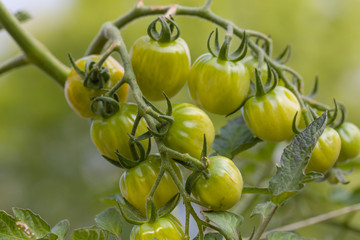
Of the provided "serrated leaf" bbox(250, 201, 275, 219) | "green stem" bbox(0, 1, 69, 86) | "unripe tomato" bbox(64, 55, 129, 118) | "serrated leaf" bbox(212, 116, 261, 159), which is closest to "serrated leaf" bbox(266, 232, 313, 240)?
"serrated leaf" bbox(250, 201, 275, 219)

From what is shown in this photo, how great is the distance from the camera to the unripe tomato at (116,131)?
47cm

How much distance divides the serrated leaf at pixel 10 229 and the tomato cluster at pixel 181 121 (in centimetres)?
11

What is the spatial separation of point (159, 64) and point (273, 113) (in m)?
0.14

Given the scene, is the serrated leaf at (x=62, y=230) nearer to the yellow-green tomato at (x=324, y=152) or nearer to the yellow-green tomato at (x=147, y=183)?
the yellow-green tomato at (x=147, y=183)

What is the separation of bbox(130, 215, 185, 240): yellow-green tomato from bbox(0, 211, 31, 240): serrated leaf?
4.5 inches

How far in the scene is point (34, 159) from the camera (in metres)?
2.49

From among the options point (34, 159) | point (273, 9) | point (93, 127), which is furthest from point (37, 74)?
point (93, 127)

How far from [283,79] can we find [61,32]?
8.44ft

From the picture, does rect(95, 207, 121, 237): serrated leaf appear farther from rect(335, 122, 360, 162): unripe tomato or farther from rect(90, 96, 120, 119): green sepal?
rect(335, 122, 360, 162): unripe tomato

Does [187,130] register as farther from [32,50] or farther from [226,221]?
[32,50]

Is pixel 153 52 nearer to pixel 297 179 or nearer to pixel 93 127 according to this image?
pixel 93 127

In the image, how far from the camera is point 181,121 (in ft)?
1.45

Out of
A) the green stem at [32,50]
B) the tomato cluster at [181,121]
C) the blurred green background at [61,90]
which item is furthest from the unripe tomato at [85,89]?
the blurred green background at [61,90]

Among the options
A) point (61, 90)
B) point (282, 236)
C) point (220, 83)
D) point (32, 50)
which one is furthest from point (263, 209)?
point (61, 90)
